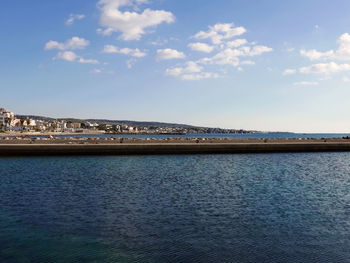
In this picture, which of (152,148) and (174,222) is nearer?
(174,222)

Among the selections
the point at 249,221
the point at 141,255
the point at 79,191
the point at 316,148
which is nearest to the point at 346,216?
the point at 249,221

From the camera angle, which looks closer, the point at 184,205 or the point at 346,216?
the point at 346,216

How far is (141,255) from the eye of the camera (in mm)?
12297

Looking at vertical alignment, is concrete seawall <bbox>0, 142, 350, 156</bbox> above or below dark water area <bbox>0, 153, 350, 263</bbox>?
above

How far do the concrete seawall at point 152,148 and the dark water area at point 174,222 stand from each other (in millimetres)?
30301

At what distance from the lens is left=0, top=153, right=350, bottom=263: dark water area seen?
41.2 feet

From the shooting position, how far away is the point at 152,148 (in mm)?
61969

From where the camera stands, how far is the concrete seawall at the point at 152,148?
191 feet

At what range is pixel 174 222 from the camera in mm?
16391

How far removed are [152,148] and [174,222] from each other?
→ 4580cm

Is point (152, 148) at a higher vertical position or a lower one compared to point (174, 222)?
higher

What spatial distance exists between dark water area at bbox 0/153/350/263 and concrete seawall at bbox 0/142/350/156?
30.3 metres

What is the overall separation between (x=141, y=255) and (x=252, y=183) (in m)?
19.1

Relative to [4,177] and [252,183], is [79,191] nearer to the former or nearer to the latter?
[4,177]
